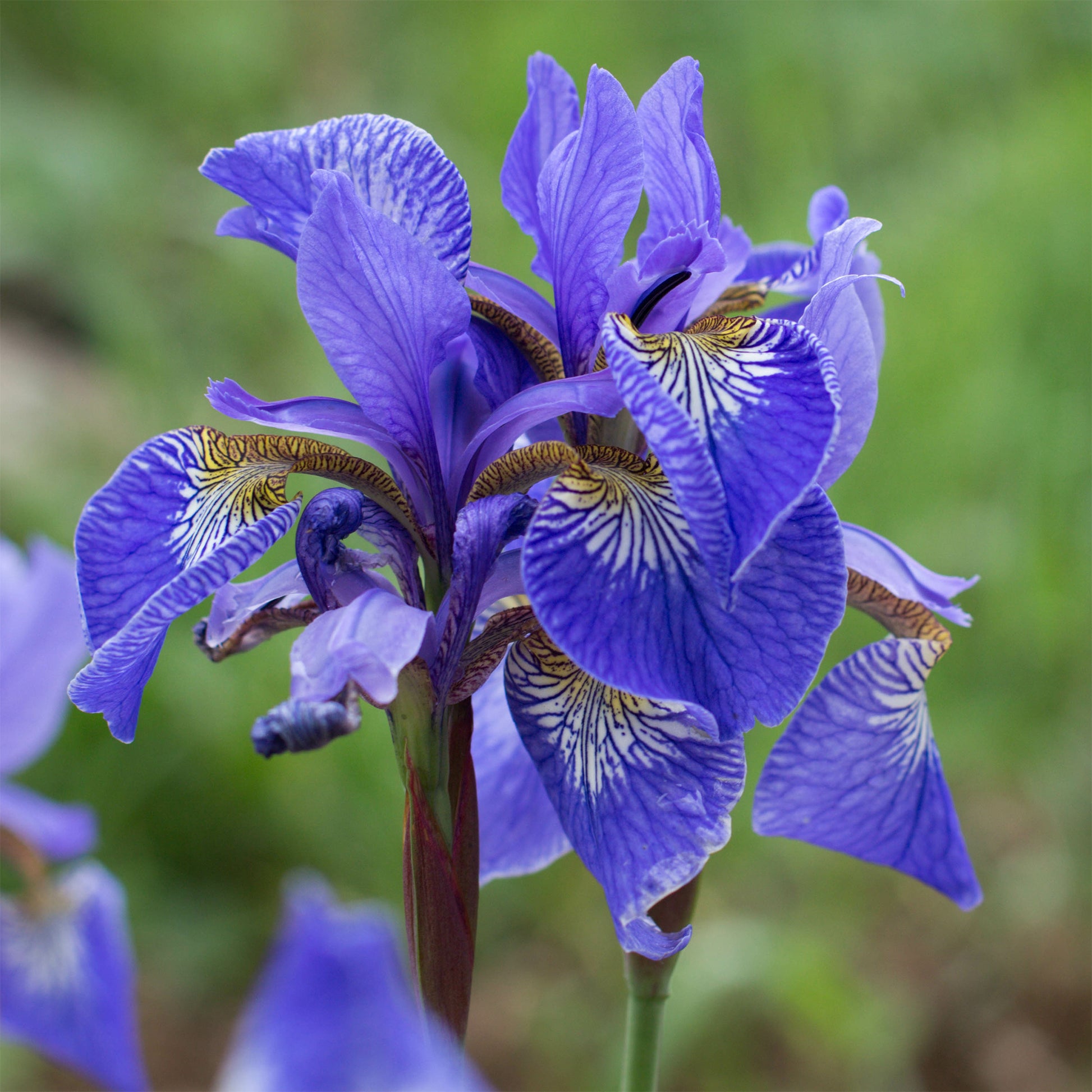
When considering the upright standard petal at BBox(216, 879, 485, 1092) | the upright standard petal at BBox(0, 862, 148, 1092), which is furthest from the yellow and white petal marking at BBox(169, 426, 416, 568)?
the upright standard petal at BBox(0, 862, 148, 1092)

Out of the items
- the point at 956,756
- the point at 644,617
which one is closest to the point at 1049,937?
the point at 956,756

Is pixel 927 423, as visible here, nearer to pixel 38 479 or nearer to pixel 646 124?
pixel 646 124

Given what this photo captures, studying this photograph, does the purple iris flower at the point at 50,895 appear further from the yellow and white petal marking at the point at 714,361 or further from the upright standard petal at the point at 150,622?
the yellow and white petal marking at the point at 714,361

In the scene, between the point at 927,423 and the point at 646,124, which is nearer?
the point at 646,124

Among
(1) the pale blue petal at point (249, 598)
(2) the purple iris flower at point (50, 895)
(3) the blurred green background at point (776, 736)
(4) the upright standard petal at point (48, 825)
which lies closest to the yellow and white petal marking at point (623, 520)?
(1) the pale blue petal at point (249, 598)

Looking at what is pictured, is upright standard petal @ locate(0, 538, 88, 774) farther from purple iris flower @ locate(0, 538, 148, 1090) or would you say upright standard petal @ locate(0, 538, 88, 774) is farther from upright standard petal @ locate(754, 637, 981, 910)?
upright standard petal @ locate(754, 637, 981, 910)

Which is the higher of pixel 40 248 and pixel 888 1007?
pixel 40 248
